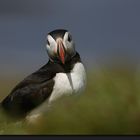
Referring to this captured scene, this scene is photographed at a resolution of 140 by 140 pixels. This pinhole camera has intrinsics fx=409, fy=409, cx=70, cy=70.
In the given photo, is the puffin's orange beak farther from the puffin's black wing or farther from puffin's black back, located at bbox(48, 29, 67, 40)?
the puffin's black wing

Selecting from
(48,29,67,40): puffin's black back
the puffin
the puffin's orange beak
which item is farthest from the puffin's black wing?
(48,29,67,40): puffin's black back

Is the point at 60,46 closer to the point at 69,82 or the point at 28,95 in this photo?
the point at 69,82

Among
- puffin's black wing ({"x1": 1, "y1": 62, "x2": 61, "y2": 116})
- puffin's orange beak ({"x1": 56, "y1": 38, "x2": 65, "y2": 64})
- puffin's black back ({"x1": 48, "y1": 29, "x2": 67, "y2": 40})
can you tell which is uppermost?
puffin's black back ({"x1": 48, "y1": 29, "x2": 67, "y2": 40})

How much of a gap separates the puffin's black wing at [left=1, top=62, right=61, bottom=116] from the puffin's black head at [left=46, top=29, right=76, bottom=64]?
214 millimetres

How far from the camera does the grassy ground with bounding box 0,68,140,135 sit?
249cm

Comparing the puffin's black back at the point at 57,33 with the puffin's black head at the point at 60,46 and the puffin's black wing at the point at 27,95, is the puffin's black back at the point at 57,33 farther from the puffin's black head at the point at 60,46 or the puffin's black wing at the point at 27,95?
the puffin's black wing at the point at 27,95

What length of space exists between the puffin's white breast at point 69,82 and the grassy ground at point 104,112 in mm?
209

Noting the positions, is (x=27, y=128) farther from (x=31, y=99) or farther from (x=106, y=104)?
(x=106, y=104)

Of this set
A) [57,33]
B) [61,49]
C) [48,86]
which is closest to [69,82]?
[48,86]

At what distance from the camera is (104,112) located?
260 cm

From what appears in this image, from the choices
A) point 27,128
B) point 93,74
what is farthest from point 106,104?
point 27,128

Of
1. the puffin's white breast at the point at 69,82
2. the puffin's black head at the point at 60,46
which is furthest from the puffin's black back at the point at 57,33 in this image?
the puffin's white breast at the point at 69,82

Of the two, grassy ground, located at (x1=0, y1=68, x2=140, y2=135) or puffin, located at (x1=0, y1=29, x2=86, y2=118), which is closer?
grassy ground, located at (x1=0, y1=68, x2=140, y2=135)

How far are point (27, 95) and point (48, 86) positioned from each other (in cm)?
19
